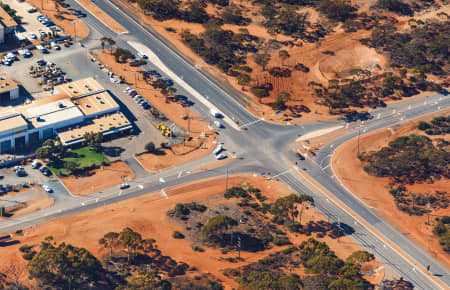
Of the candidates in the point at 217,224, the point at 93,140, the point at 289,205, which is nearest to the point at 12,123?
the point at 93,140

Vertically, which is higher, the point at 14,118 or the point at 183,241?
the point at 14,118

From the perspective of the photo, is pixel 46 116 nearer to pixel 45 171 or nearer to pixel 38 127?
pixel 38 127

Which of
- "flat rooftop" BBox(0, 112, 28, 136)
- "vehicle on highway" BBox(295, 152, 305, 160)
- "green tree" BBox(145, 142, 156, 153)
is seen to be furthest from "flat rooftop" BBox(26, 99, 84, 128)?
"vehicle on highway" BBox(295, 152, 305, 160)

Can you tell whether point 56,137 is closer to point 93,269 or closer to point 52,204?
point 52,204

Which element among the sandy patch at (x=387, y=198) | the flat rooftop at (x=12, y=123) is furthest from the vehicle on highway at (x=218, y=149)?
the flat rooftop at (x=12, y=123)

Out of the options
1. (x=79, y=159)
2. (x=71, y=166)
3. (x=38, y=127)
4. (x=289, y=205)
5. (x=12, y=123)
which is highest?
(x=12, y=123)

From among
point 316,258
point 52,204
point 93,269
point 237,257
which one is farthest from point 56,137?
point 316,258

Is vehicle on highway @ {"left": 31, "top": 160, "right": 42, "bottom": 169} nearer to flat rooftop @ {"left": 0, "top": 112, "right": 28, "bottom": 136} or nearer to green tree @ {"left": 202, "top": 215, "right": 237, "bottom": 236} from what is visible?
flat rooftop @ {"left": 0, "top": 112, "right": 28, "bottom": 136}
